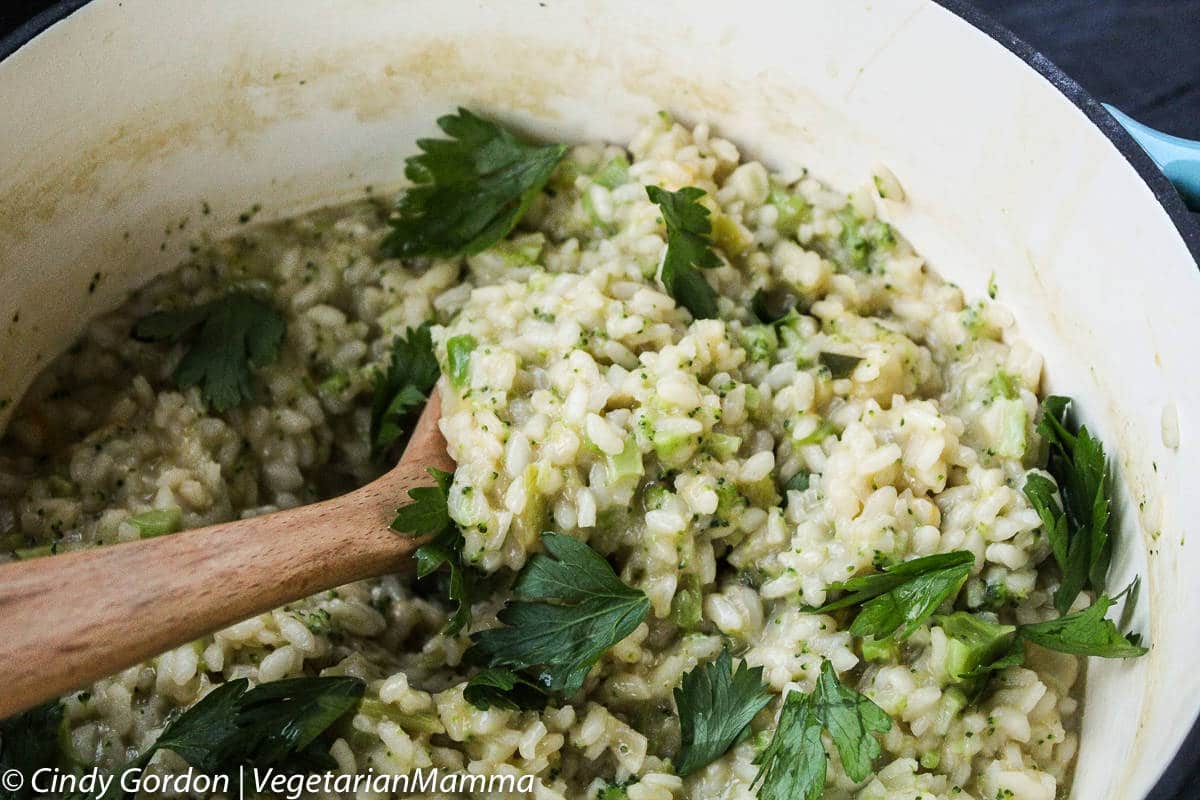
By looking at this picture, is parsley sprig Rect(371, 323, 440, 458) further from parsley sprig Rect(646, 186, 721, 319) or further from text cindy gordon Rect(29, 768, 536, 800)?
text cindy gordon Rect(29, 768, 536, 800)

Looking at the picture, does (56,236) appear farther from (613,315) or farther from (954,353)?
(954,353)

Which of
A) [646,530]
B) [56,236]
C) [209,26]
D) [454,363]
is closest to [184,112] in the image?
[209,26]

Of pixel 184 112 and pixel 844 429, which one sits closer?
pixel 844 429

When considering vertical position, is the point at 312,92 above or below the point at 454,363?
above

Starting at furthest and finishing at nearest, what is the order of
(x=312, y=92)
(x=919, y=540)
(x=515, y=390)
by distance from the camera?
(x=312, y=92)
(x=515, y=390)
(x=919, y=540)

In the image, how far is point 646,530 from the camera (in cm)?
228

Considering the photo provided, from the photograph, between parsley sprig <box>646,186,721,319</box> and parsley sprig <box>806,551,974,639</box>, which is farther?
parsley sprig <box>646,186,721,319</box>

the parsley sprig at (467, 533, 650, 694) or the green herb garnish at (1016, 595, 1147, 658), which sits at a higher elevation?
the green herb garnish at (1016, 595, 1147, 658)

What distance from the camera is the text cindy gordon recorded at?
2.08 m

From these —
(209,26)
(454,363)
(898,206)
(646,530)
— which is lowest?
(646,530)

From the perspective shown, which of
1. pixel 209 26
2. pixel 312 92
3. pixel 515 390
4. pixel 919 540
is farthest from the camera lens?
pixel 312 92

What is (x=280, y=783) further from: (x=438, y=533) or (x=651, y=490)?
(x=651, y=490)

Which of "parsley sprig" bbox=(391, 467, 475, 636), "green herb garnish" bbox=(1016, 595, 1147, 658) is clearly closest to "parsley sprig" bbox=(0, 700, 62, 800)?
"parsley sprig" bbox=(391, 467, 475, 636)

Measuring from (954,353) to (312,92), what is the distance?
153 centimetres
